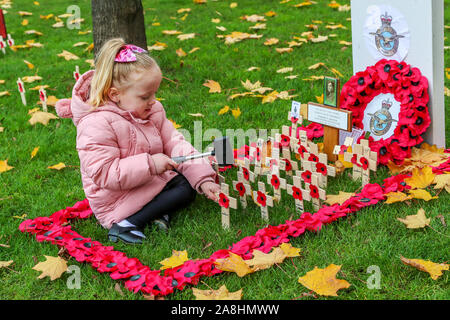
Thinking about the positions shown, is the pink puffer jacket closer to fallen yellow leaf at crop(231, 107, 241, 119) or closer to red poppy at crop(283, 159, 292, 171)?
red poppy at crop(283, 159, 292, 171)

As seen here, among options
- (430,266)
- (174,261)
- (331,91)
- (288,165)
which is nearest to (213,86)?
(331,91)

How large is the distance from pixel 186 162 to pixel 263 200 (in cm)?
62

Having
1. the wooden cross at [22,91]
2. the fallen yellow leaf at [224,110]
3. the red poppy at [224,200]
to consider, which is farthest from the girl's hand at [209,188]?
the wooden cross at [22,91]

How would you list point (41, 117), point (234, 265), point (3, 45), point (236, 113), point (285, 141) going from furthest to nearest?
point (3, 45)
point (41, 117)
point (236, 113)
point (285, 141)
point (234, 265)

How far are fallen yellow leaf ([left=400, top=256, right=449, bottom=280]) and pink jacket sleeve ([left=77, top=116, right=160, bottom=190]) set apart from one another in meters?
1.44

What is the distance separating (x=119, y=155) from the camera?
3.08m

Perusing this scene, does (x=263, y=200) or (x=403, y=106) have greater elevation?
(x=403, y=106)

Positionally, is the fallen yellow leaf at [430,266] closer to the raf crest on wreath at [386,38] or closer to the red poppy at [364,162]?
the red poppy at [364,162]

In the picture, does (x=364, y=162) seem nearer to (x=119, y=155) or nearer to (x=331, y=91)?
(x=331, y=91)

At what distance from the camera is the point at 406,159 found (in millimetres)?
3461

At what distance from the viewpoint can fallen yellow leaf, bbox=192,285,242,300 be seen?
7.92ft

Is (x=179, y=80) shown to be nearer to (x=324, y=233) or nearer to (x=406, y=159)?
(x=406, y=159)

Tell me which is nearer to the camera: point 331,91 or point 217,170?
point 217,170

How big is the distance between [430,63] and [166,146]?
5.78 ft
